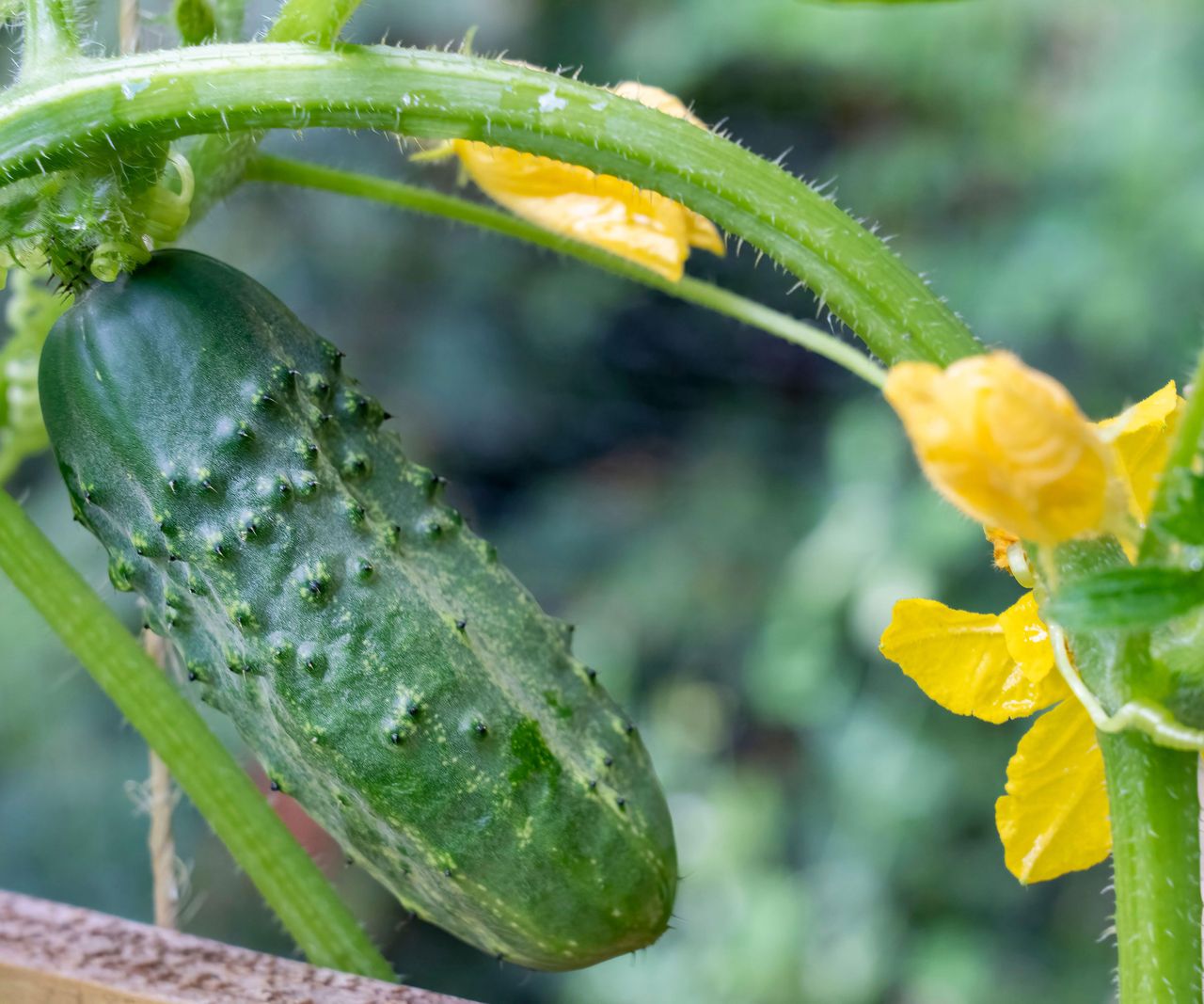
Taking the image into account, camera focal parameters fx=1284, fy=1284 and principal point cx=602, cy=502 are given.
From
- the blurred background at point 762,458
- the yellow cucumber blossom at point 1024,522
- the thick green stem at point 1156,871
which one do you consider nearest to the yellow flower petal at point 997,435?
the yellow cucumber blossom at point 1024,522

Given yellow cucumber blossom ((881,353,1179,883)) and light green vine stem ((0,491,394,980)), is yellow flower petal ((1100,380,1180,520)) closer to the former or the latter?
yellow cucumber blossom ((881,353,1179,883))

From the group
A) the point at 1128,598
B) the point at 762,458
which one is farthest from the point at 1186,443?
the point at 762,458

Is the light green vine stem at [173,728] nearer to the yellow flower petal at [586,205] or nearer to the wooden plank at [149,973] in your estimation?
the wooden plank at [149,973]

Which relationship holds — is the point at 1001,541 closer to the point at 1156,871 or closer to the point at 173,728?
the point at 1156,871

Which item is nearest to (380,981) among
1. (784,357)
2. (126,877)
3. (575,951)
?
(575,951)

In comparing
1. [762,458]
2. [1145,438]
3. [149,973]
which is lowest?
[1145,438]

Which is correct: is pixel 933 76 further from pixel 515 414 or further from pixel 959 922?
pixel 959 922
